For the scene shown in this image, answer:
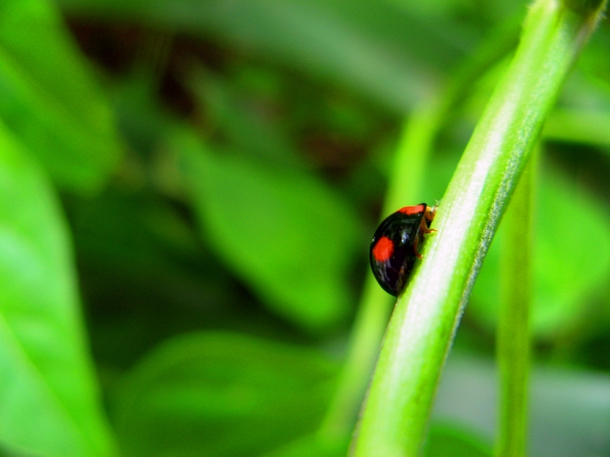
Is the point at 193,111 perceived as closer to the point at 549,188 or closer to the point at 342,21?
the point at 342,21

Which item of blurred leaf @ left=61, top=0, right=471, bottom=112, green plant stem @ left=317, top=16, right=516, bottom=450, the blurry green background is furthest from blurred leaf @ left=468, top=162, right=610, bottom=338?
blurred leaf @ left=61, top=0, right=471, bottom=112

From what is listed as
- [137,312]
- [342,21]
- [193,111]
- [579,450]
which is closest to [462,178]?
[579,450]

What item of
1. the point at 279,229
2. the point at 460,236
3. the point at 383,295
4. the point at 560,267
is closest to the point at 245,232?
the point at 279,229

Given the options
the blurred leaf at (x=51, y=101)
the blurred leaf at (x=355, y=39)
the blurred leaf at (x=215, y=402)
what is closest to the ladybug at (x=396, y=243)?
the blurred leaf at (x=215, y=402)

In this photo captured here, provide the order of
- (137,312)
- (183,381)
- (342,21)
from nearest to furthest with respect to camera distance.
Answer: (183,381)
(137,312)
(342,21)

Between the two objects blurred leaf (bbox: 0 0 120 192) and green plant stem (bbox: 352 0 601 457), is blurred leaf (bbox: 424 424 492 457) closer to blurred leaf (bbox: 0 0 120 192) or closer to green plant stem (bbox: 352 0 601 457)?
green plant stem (bbox: 352 0 601 457)
